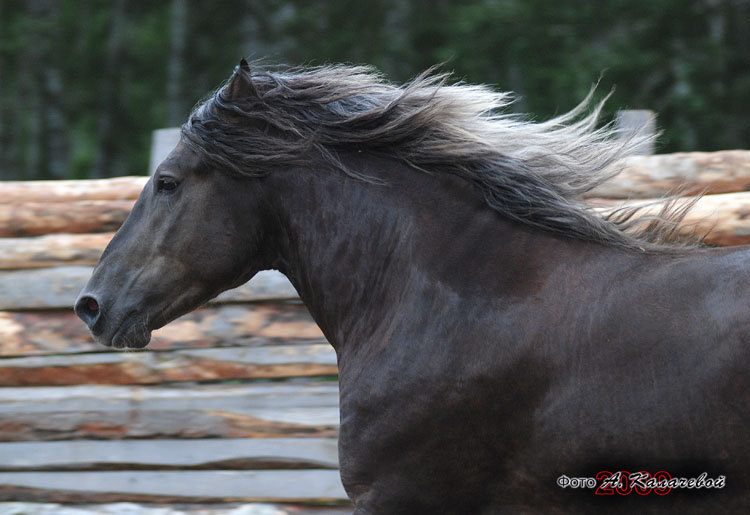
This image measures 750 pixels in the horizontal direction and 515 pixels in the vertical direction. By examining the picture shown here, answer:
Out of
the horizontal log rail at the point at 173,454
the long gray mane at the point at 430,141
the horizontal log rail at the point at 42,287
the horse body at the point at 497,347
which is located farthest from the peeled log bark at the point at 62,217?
the horse body at the point at 497,347

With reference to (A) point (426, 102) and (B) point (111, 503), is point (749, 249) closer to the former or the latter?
(A) point (426, 102)

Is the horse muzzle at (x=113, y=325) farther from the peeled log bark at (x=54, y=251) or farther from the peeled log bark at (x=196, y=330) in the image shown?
the peeled log bark at (x=54, y=251)

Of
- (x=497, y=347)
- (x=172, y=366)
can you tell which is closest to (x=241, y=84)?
(x=497, y=347)

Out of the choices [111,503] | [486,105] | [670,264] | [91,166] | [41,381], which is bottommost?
[91,166]

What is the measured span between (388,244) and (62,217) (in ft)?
8.30

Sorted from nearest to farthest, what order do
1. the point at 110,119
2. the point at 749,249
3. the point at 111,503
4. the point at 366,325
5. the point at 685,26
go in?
the point at 749,249 < the point at 366,325 < the point at 111,503 < the point at 685,26 < the point at 110,119

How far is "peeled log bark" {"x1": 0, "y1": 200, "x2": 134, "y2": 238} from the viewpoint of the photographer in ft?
15.9

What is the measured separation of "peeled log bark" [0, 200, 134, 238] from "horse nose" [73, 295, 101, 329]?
5.37 feet

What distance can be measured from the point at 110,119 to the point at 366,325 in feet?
44.7

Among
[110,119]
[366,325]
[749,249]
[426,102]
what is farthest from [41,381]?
[110,119]

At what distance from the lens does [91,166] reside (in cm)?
1595

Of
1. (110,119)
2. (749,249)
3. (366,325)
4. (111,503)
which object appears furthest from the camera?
(110,119)

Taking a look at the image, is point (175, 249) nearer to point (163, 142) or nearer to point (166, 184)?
point (166, 184)

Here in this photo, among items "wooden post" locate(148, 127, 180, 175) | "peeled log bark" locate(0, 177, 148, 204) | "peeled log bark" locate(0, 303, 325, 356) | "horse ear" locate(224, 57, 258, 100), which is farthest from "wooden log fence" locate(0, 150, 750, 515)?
"horse ear" locate(224, 57, 258, 100)
